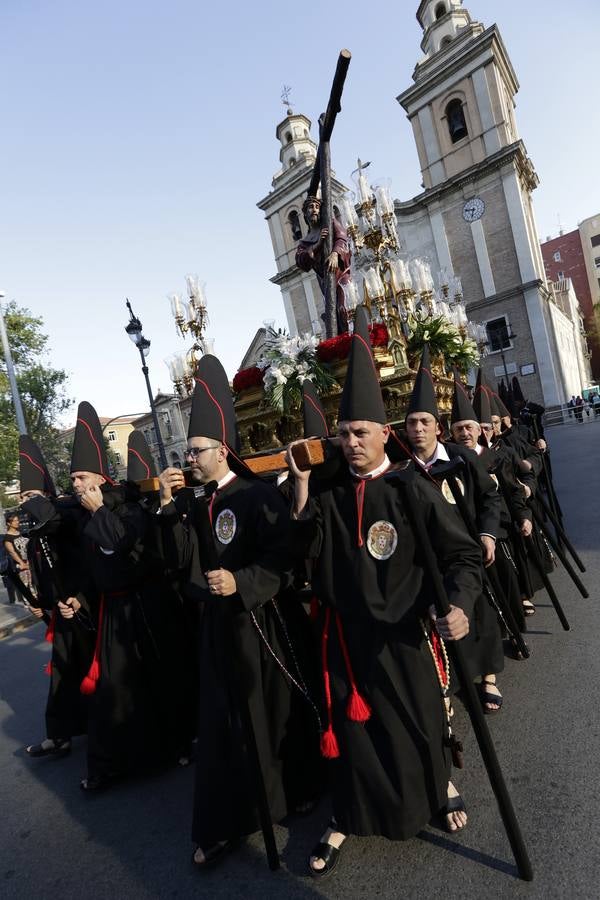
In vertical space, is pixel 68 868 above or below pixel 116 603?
below

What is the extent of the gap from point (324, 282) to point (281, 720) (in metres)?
5.08

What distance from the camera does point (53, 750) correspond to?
440 cm

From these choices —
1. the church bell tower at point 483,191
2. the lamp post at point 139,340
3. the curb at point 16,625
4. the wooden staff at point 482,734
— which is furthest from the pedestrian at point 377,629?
the church bell tower at point 483,191

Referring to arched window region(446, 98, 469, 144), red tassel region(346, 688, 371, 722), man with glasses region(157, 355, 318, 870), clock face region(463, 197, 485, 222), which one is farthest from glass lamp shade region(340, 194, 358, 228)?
arched window region(446, 98, 469, 144)

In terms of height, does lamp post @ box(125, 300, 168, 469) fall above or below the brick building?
below

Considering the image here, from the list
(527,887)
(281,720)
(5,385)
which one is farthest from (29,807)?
(5,385)

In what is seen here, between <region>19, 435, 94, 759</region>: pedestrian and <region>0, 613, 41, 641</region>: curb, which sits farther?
<region>0, 613, 41, 641</region>: curb

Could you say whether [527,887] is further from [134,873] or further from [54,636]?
[54,636]

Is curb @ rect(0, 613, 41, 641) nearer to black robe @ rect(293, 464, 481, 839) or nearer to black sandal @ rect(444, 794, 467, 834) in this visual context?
black robe @ rect(293, 464, 481, 839)

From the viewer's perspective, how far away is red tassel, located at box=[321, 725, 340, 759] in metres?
2.49

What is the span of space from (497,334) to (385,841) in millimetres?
29405

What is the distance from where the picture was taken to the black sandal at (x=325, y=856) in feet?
8.00

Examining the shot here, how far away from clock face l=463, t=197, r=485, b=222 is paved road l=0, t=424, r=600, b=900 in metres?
29.6

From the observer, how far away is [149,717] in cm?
368
